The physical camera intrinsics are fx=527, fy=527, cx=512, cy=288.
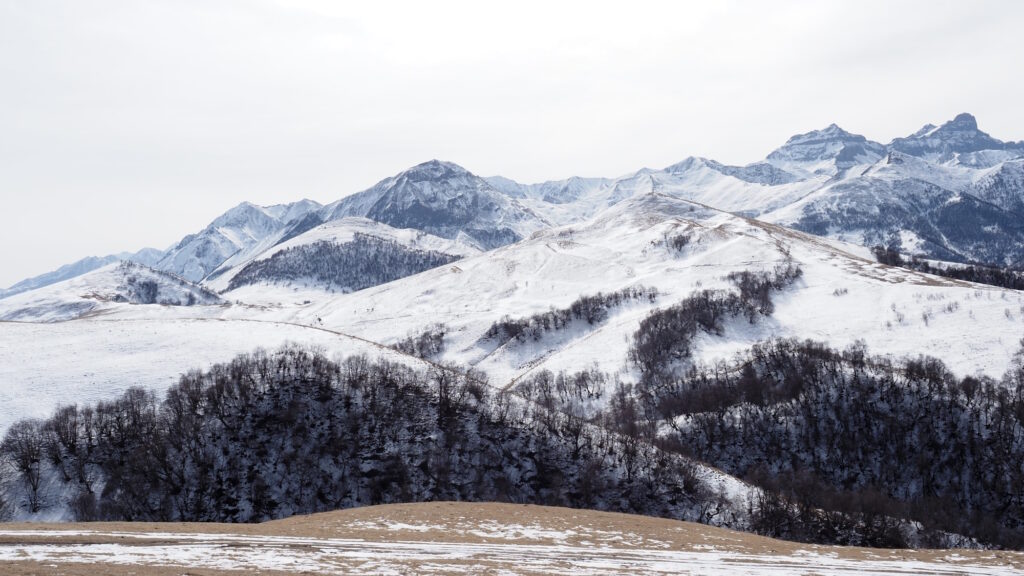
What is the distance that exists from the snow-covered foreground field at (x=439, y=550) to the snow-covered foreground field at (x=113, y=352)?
54.3 meters

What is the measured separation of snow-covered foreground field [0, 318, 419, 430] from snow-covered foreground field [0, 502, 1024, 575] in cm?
5433

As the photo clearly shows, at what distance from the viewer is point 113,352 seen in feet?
285

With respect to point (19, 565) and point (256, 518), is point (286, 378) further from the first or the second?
point (19, 565)

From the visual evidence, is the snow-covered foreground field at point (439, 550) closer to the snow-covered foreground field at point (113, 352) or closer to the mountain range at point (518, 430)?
the mountain range at point (518, 430)

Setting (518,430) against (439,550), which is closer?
(439,550)

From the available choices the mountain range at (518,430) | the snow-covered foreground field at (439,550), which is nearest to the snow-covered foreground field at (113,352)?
the mountain range at (518,430)

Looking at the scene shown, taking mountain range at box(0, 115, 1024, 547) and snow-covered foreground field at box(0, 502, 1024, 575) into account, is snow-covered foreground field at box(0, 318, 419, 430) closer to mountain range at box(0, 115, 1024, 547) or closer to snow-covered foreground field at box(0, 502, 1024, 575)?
mountain range at box(0, 115, 1024, 547)

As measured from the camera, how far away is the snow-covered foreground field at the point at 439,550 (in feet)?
81.0

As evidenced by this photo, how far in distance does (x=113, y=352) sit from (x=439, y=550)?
8443cm

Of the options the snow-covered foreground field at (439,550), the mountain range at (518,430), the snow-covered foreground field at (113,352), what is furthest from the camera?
the snow-covered foreground field at (113,352)

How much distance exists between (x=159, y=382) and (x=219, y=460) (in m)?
19.6

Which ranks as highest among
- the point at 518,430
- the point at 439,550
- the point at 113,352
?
the point at 113,352

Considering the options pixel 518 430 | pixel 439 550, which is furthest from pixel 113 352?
pixel 439 550

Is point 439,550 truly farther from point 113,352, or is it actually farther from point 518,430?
point 113,352
